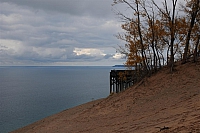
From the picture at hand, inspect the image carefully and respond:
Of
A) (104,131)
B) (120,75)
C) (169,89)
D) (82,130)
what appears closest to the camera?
(104,131)

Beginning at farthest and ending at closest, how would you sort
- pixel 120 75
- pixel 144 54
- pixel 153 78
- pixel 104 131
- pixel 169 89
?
pixel 120 75, pixel 144 54, pixel 153 78, pixel 169 89, pixel 104 131

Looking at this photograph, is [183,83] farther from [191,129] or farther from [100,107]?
[191,129]

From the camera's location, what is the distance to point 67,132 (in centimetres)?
1334

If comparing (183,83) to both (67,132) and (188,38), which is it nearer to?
(188,38)

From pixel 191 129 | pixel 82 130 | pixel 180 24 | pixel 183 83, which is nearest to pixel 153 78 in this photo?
pixel 183 83

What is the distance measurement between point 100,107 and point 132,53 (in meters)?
8.42

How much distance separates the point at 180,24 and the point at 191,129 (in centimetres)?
1605

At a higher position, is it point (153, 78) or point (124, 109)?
point (153, 78)

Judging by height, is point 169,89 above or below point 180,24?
below

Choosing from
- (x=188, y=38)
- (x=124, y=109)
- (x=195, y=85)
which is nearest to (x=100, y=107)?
(x=124, y=109)

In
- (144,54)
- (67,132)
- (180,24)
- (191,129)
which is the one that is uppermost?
(180,24)

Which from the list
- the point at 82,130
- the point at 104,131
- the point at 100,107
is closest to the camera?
the point at 104,131

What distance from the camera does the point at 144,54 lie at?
2388cm

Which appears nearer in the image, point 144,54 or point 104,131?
point 104,131
